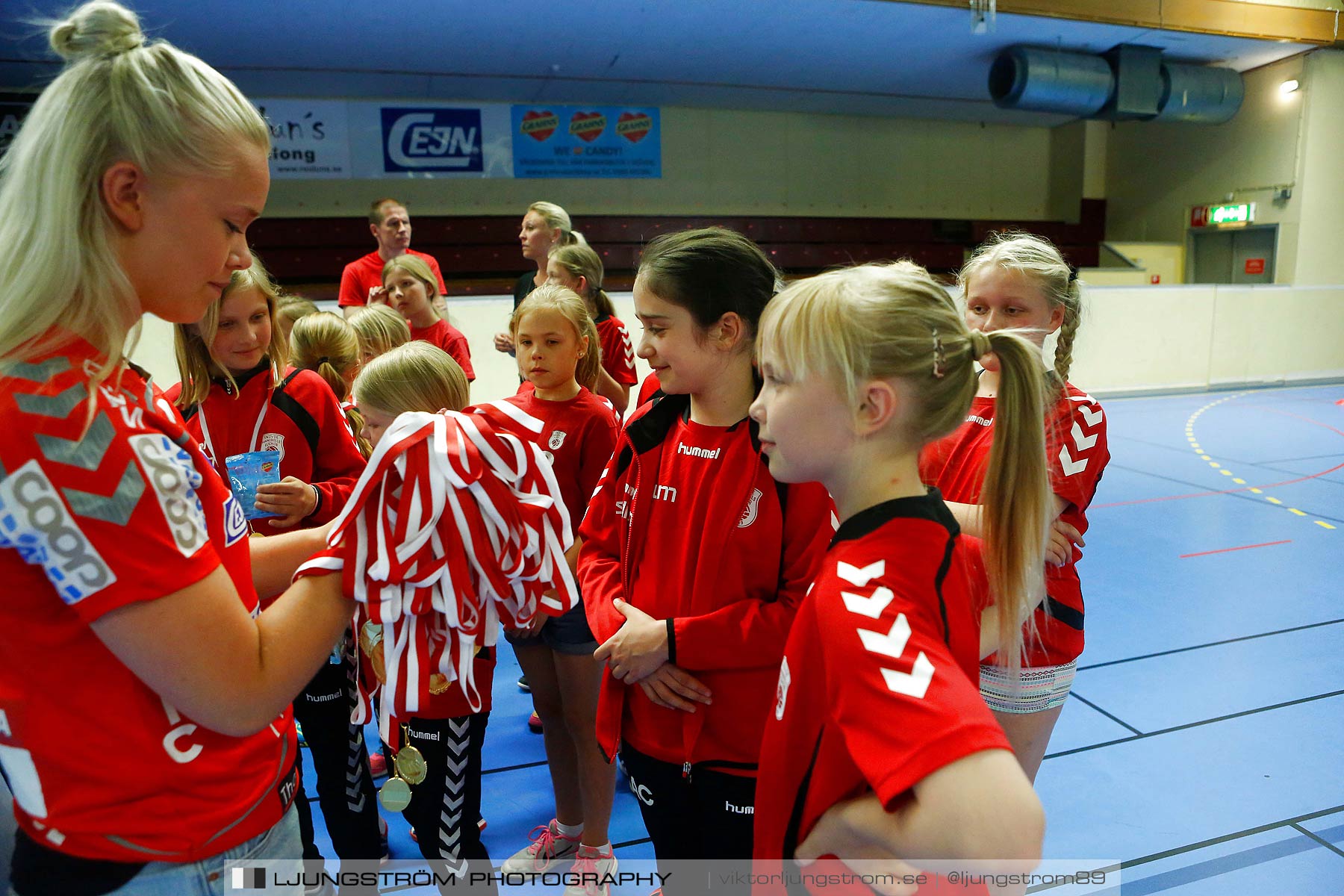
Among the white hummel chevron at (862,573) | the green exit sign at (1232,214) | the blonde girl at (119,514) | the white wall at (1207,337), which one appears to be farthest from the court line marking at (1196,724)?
the green exit sign at (1232,214)

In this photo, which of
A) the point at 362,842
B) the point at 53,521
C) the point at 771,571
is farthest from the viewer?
the point at 362,842

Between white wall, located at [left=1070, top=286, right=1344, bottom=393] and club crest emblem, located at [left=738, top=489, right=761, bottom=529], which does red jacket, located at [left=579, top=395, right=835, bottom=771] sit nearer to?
club crest emblem, located at [left=738, top=489, right=761, bottom=529]

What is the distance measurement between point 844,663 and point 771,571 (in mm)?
629

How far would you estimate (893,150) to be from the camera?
509 inches

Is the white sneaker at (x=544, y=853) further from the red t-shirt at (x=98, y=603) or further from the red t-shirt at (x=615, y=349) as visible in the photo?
the red t-shirt at (x=615, y=349)

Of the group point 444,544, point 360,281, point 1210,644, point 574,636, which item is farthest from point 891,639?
point 360,281

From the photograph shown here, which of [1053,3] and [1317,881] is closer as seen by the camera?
[1317,881]

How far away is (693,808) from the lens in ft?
4.91

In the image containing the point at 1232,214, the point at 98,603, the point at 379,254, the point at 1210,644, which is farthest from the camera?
the point at 1232,214

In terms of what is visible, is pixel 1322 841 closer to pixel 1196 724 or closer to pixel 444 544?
pixel 1196 724

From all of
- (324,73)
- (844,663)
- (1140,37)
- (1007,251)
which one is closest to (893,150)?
(1140,37)

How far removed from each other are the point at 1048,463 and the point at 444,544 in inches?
44.6

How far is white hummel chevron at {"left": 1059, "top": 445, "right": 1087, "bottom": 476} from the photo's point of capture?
1671 mm

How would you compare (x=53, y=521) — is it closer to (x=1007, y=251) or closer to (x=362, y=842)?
(x=362, y=842)
